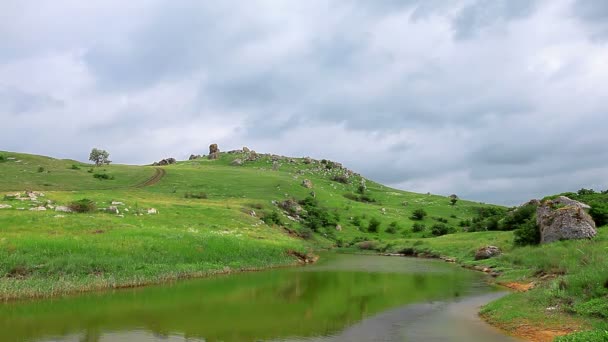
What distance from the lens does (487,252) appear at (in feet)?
225

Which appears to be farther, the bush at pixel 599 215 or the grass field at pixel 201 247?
the bush at pixel 599 215

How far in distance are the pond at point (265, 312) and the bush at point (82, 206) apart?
30.3 m

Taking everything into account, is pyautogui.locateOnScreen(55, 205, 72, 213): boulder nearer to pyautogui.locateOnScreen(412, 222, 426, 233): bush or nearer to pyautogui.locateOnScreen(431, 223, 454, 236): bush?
pyautogui.locateOnScreen(431, 223, 454, 236): bush

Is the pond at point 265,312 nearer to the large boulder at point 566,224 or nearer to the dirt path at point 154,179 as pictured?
the large boulder at point 566,224

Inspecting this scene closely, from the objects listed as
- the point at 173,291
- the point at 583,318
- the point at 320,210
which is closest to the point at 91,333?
the point at 173,291

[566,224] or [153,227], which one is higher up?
[566,224]

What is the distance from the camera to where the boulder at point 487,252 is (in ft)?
221

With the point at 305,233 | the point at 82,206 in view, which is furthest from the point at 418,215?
the point at 82,206

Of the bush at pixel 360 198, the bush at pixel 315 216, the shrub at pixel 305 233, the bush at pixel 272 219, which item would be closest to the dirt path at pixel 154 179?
the bush at pixel 272 219

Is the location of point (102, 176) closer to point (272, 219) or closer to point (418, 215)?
point (272, 219)

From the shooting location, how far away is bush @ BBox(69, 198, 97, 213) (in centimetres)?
6781

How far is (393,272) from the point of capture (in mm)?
60281

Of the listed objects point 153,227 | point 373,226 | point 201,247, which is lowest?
point 201,247

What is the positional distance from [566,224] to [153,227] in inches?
2114
